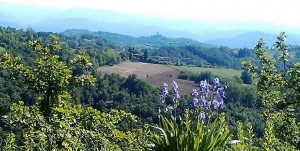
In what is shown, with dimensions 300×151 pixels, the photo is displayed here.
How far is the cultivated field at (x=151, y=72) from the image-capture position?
226ft

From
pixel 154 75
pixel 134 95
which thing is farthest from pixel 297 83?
pixel 154 75

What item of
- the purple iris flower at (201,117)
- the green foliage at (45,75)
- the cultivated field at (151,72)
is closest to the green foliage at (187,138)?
the purple iris flower at (201,117)

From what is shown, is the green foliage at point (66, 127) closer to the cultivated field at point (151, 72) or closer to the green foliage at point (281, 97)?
the green foliage at point (281, 97)

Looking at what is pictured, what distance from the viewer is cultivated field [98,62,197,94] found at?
68.9m

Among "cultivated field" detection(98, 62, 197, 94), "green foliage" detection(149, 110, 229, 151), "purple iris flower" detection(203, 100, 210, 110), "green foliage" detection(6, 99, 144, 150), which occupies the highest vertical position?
"purple iris flower" detection(203, 100, 210, 110)

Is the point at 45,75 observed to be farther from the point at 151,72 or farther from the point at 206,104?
the point at 151,72

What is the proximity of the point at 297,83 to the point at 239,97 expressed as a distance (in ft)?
176

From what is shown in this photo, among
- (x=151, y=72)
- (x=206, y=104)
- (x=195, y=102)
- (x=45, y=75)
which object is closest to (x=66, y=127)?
(x=45, y=75)

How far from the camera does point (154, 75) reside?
7531 centimetres

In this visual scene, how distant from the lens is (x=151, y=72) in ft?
257

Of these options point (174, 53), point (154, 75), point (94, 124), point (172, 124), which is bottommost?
point (174, 53)

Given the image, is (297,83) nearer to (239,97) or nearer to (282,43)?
(282,43)

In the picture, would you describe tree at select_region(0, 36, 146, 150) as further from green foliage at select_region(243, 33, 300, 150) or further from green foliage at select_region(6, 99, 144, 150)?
green foliage at select_region(243, 33, 300, 150)

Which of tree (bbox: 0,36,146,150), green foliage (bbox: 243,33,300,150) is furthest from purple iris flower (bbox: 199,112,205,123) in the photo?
green foliage (bbox: 243,33,300,150)
